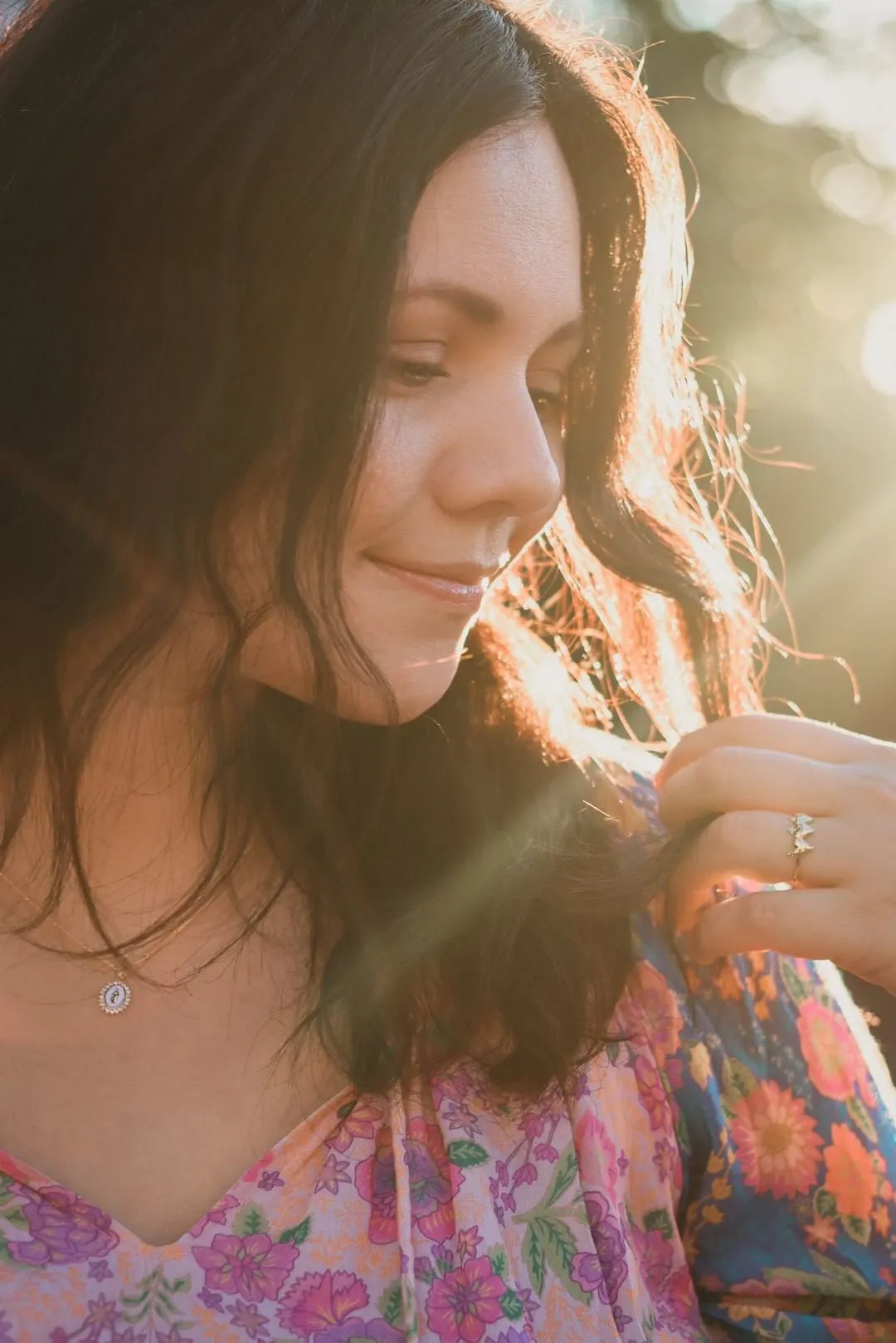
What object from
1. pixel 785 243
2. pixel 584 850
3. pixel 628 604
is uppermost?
pixel 785 243

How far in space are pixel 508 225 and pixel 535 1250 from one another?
1.11 metres

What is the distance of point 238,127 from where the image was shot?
141 centimetres

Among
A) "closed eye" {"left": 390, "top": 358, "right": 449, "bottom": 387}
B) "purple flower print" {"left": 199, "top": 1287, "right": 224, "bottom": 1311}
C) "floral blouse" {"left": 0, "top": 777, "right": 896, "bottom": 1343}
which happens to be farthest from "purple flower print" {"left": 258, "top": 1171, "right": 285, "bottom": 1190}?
"closed eye" {"left": 390, "top": 358, "right": 449, "bottom": 387}

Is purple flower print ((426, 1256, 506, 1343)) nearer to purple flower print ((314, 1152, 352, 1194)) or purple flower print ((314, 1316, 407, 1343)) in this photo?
purple flower print ((314, 1316, 407, 1343))

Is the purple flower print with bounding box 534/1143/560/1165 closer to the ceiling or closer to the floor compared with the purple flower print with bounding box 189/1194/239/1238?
closer to the ceiling

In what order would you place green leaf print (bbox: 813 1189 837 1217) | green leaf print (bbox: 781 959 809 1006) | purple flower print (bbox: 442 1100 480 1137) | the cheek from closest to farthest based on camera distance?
the cheek < purple flower print (bbox: 442 1100 480 1137) < green leaf print (bbox: 813 1189 837 1217) < green leaf print (bbox: 781 959 809 1006)

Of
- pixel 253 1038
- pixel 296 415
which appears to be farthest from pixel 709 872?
pixel 296 415

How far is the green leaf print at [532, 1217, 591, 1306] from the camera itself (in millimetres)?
1434

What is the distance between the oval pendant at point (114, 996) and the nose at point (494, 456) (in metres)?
0.68

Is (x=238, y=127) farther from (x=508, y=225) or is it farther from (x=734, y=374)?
(x=734, y=374)

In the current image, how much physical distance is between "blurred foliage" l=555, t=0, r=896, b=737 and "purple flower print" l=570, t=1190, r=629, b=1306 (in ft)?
11.0

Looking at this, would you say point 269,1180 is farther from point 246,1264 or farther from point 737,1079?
point 737,1079

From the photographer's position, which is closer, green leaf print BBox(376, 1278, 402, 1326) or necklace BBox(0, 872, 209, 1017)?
green leaf print BBox(376, 1278, 402, 1326)

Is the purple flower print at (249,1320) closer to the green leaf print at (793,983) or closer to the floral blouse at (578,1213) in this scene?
the floral blouse at (578,1213)
